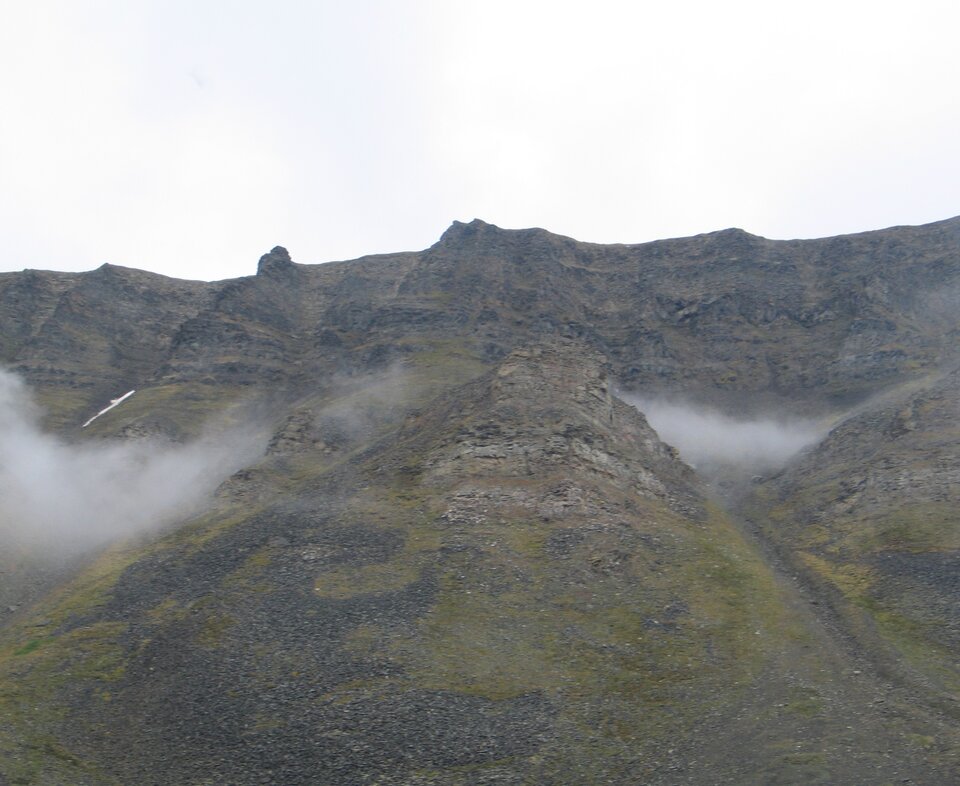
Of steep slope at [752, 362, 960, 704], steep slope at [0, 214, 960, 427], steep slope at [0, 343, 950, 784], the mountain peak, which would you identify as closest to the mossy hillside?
steep slope at [0, 343, 950, 784]

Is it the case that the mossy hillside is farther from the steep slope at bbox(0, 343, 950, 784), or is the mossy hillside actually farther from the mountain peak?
the mountain peak

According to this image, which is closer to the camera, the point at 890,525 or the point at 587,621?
the point at 587,621

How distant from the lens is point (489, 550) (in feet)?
204

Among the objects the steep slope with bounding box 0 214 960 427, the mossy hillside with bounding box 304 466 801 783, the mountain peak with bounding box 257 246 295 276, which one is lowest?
the mossy hillside with bounding box 304 466 801 783

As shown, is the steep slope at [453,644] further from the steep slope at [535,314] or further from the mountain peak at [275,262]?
the mountain peak at [275,262]

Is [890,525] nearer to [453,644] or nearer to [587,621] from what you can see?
[587,621]

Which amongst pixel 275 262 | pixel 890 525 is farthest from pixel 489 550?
pixel 275 262

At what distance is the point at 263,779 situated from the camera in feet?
133

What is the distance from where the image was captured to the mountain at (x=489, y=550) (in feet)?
141

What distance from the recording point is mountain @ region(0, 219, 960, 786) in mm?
42969

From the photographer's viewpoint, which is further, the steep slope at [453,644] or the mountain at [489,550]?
the mountain at [489,550]

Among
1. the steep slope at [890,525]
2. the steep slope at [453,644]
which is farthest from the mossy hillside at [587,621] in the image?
the steep slope at [890,525]

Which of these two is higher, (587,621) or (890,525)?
(890,525)

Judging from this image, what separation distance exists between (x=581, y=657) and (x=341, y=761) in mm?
15248
